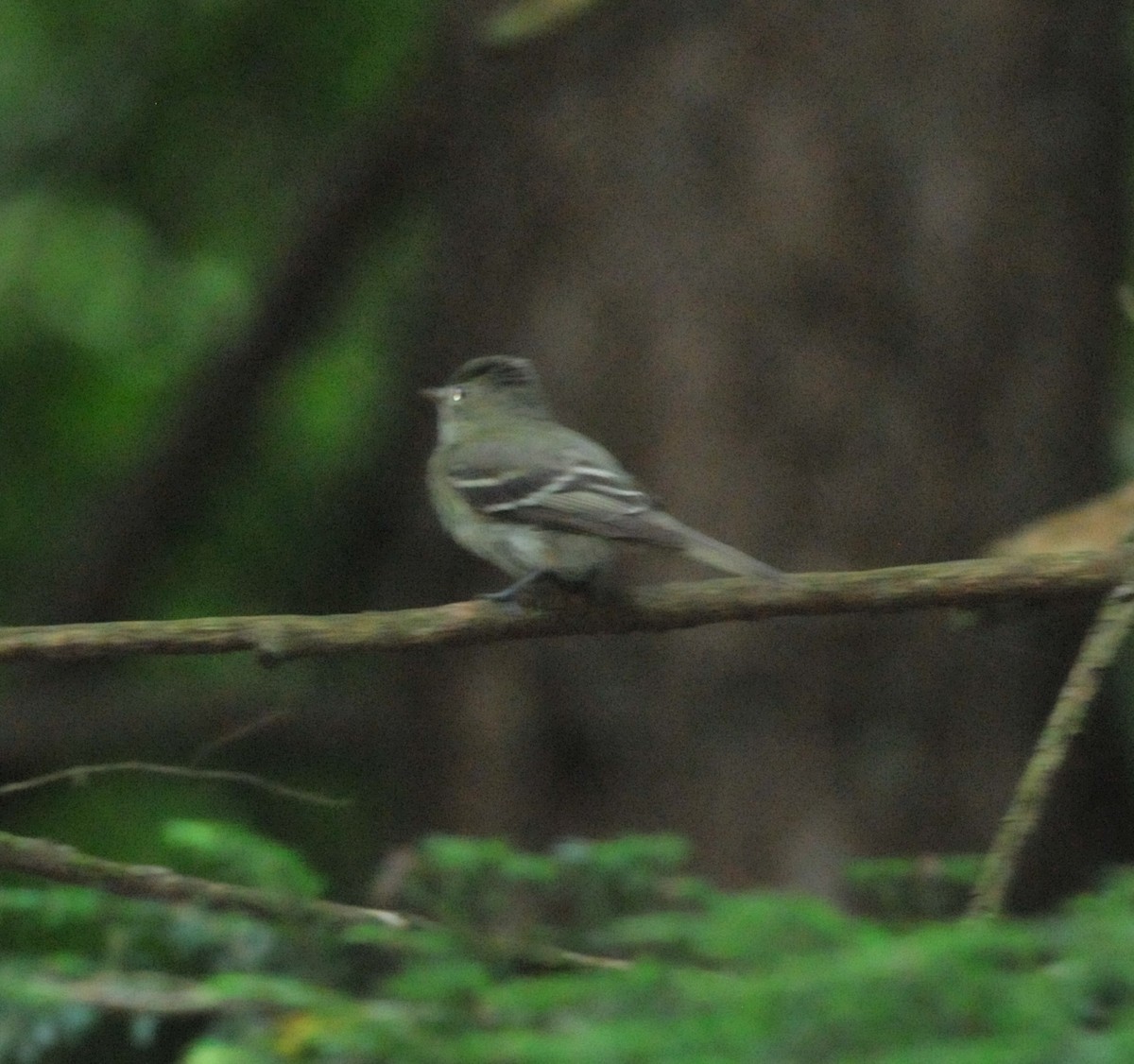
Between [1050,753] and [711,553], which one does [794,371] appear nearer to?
[711,553]

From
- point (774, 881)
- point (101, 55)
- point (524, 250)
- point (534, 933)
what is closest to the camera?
point (534, 933)

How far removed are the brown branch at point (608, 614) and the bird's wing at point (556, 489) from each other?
0.54 metres

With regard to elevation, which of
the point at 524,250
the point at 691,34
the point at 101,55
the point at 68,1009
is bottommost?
the point at 68,1009

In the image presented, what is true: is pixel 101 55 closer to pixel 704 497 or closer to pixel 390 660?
pixel 390 660

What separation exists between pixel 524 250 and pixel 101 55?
2.03 meters

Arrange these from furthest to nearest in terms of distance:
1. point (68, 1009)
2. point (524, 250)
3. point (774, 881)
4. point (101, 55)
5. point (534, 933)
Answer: point (101, 55), point (524, 250), point (774, 881), point (534, 933), point (68, 1009)

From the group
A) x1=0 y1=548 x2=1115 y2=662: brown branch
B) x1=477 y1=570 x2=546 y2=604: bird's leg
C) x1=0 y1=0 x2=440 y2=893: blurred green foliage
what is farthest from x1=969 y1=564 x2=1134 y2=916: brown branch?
x1=0 y1=0 x2=440 y2=893: blurred green foliage

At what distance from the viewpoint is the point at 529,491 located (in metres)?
4.43

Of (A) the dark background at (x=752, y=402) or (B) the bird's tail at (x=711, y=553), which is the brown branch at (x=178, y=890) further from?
(A) the dark background at (x=752, y=402)

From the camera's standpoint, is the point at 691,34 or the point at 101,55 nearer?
the point at 691,34

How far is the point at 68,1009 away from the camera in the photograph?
280 cm

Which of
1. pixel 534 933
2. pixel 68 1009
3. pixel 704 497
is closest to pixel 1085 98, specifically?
pixel 704 497

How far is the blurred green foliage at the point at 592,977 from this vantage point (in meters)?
1.90

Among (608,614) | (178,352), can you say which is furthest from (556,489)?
(178,352)
